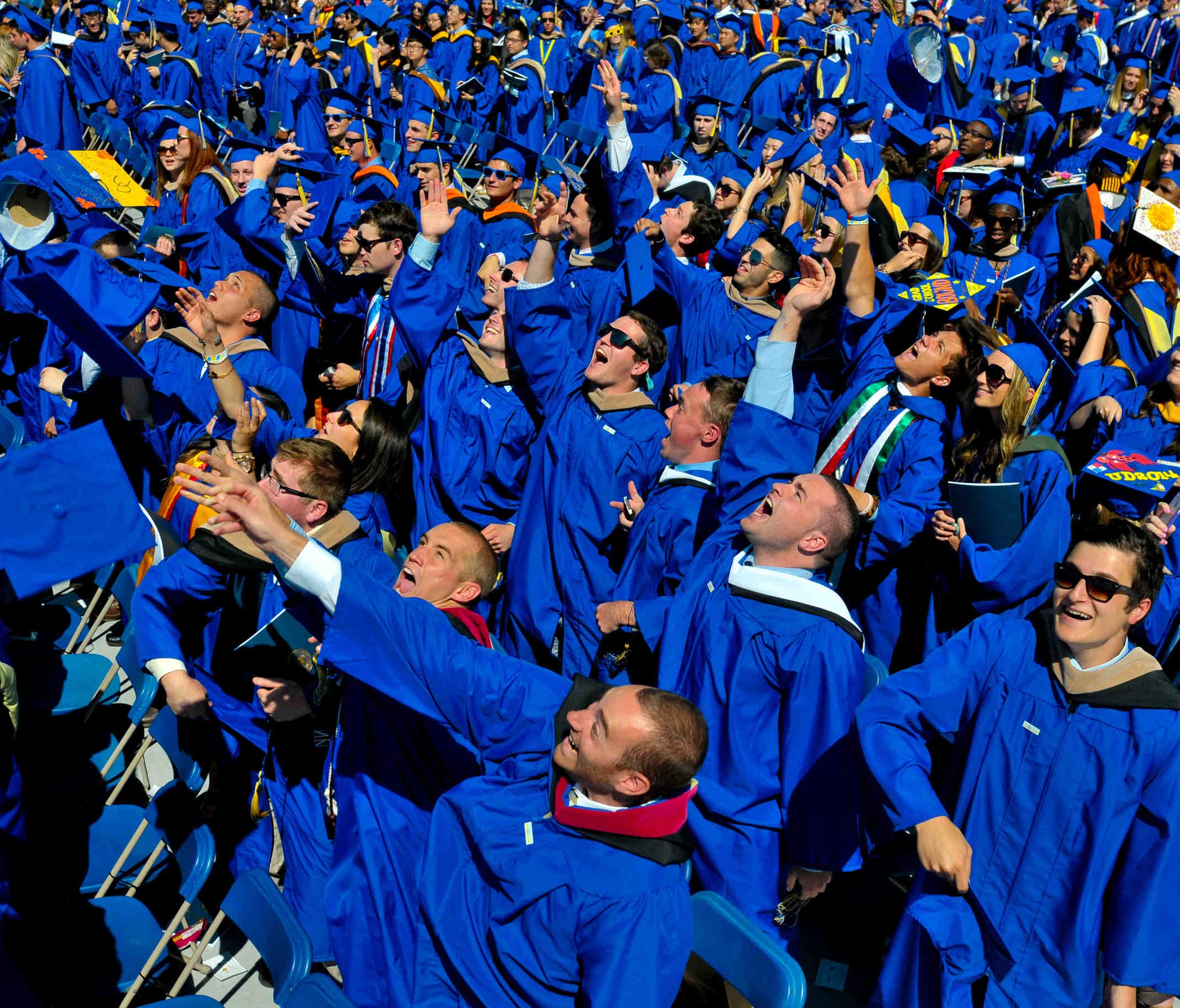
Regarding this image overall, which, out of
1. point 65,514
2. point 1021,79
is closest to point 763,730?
point 65,514

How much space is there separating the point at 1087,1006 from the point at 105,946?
2663 mm

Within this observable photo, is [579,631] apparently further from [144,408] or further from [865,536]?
[144,408]

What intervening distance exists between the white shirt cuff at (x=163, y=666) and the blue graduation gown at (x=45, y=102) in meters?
10.0

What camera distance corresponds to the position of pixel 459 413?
4836mm

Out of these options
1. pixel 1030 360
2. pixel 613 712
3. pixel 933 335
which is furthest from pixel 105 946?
pixel 1030 360

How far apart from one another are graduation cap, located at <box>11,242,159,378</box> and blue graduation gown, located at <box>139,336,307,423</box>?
801 millimetres

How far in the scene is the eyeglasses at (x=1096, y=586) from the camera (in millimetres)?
2662

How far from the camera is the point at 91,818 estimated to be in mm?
3760

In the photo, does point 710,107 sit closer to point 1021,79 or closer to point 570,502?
point 1021,79

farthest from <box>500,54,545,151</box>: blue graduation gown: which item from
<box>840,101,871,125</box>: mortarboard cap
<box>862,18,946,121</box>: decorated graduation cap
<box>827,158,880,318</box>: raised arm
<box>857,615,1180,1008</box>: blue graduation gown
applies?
<box>857,615,1180,1008</box>: blue graduation gown

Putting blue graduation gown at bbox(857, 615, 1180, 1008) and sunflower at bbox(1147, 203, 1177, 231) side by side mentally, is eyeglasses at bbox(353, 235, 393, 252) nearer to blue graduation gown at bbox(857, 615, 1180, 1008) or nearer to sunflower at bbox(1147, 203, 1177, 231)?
blue graduation gown at bbox(857, 615, 1180, 1008)

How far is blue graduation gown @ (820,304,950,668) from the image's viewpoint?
4211 millimetres

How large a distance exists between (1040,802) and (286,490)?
7.61 feet

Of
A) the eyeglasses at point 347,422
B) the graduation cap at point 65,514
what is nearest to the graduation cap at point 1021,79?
the eyeglasses at point 347,422
